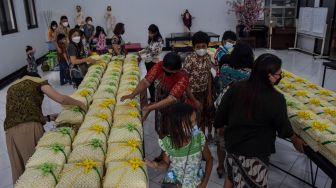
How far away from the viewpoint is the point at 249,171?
1950 millimetres

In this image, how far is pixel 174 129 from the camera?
1709mm

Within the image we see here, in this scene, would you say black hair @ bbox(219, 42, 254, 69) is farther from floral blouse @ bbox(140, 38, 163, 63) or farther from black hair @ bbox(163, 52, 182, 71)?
floral blouse @ bbox(140, 38, 163, 63)

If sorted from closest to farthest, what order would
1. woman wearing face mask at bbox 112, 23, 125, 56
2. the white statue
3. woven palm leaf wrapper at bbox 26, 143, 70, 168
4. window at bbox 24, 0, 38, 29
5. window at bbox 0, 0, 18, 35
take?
woven palm leaf wrapper at bbox 26, 143, 70, 168, woman wearing face mask at bbox 112, 23, 125, 56, window at bbox 0, 0, 18, 35, window at bbox 24, 0, 38, 29, the white statue

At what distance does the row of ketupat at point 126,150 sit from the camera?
1710 millimetres

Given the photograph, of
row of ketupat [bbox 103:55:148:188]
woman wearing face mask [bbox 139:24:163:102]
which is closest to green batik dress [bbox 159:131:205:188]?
row of ketupat [bbox 103:55:148:188]

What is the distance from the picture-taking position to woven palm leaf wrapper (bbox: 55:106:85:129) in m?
2.51

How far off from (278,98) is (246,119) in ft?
0.78

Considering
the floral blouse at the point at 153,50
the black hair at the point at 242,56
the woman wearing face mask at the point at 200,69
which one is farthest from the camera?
the floral blouse at the point at 153,50

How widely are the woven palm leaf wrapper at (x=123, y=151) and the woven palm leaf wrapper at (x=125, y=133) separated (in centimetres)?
6

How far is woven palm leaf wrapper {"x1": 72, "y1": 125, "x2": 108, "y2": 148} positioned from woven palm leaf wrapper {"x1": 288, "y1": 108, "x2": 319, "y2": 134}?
166 cm

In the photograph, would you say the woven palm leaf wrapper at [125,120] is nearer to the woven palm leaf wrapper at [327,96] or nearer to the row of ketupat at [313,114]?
the row of ketupat at [313,114]

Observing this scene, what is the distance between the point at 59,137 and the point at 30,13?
30.8 ft

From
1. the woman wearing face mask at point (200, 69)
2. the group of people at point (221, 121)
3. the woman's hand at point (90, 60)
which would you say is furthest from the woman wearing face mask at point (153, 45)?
the group of people at point (221, 121)

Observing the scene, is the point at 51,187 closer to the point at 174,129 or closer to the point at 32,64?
the point at 174,129
